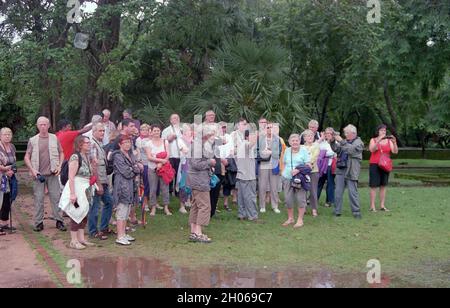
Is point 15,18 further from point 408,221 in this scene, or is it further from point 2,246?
point 408,221

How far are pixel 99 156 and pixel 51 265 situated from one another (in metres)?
2.24

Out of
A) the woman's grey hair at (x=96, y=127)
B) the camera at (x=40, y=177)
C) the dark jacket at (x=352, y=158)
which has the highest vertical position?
the woman's grey hair at (x=96, y=127)

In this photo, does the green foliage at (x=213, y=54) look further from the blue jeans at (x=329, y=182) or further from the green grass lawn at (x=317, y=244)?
the green grass lawn at (x=317, y=244)

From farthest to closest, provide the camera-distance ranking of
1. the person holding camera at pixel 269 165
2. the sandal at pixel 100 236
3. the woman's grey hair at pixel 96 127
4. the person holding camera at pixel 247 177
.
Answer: the person holding camera at pixel 269 165, the person holding camera at pixel 247 177, the woman's grey hair at pixel 96 127, the sandal at pixel 100 236

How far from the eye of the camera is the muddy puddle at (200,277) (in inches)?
244

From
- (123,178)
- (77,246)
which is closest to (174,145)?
(123,178)

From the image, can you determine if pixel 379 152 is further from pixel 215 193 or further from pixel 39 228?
pixel 39 228

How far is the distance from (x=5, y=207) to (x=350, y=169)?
6048 mm

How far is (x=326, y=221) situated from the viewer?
10.2 m

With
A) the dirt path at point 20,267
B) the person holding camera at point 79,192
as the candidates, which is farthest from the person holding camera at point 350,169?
the dirt path at point 20,267

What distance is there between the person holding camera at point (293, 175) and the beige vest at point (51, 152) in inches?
151

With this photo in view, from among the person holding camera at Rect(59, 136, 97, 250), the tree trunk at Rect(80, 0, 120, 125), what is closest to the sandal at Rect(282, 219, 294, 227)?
the person holding camera at Rect(59, 136, 97, 250)

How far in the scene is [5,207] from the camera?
916 centimetres
